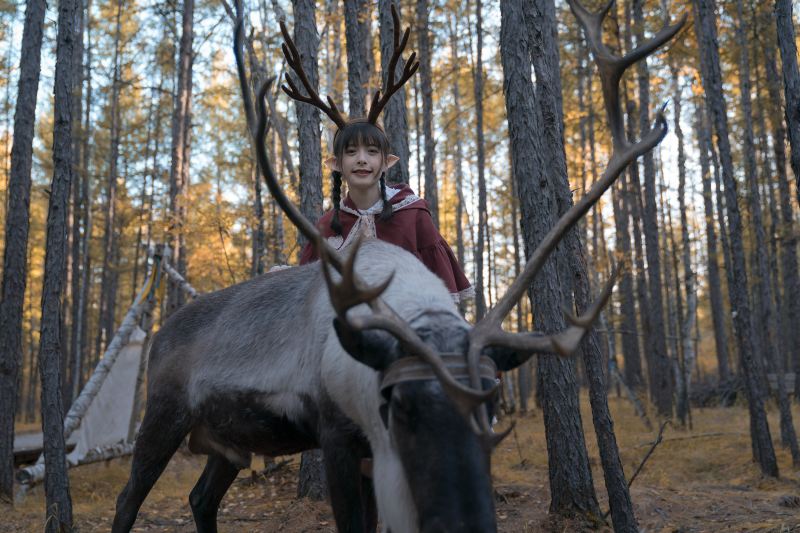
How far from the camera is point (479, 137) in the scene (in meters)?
14.8

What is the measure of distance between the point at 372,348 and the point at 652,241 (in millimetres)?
11276

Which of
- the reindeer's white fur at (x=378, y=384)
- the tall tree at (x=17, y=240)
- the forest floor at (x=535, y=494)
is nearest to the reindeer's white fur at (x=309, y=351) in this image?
the reindeer's white fur at (x=378, y=384)

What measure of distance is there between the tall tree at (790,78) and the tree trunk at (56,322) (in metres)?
5.54

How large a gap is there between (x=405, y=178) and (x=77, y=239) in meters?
13.2

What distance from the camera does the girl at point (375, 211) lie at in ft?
12.4

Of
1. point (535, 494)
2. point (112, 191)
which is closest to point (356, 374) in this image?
point (535, 494)

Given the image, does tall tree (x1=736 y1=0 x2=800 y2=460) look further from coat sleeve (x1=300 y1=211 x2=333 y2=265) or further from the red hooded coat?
coat sleeve (x1=300 y1=211 x2=333 y2=265)

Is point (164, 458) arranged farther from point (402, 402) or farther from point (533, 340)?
point (533, 340)

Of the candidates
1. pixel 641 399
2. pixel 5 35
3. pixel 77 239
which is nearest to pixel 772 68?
pixel 641 399

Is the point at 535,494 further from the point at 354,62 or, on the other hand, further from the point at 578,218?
the point at 354,62

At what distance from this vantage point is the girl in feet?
12.4

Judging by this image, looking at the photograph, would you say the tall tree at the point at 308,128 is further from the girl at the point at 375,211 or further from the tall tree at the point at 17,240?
the girl at the point at 375,211

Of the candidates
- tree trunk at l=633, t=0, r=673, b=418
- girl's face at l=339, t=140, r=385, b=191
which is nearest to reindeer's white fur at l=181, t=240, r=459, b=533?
girl's face at l=339, t=140, r=385, b=191

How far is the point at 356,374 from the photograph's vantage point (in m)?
2.63
